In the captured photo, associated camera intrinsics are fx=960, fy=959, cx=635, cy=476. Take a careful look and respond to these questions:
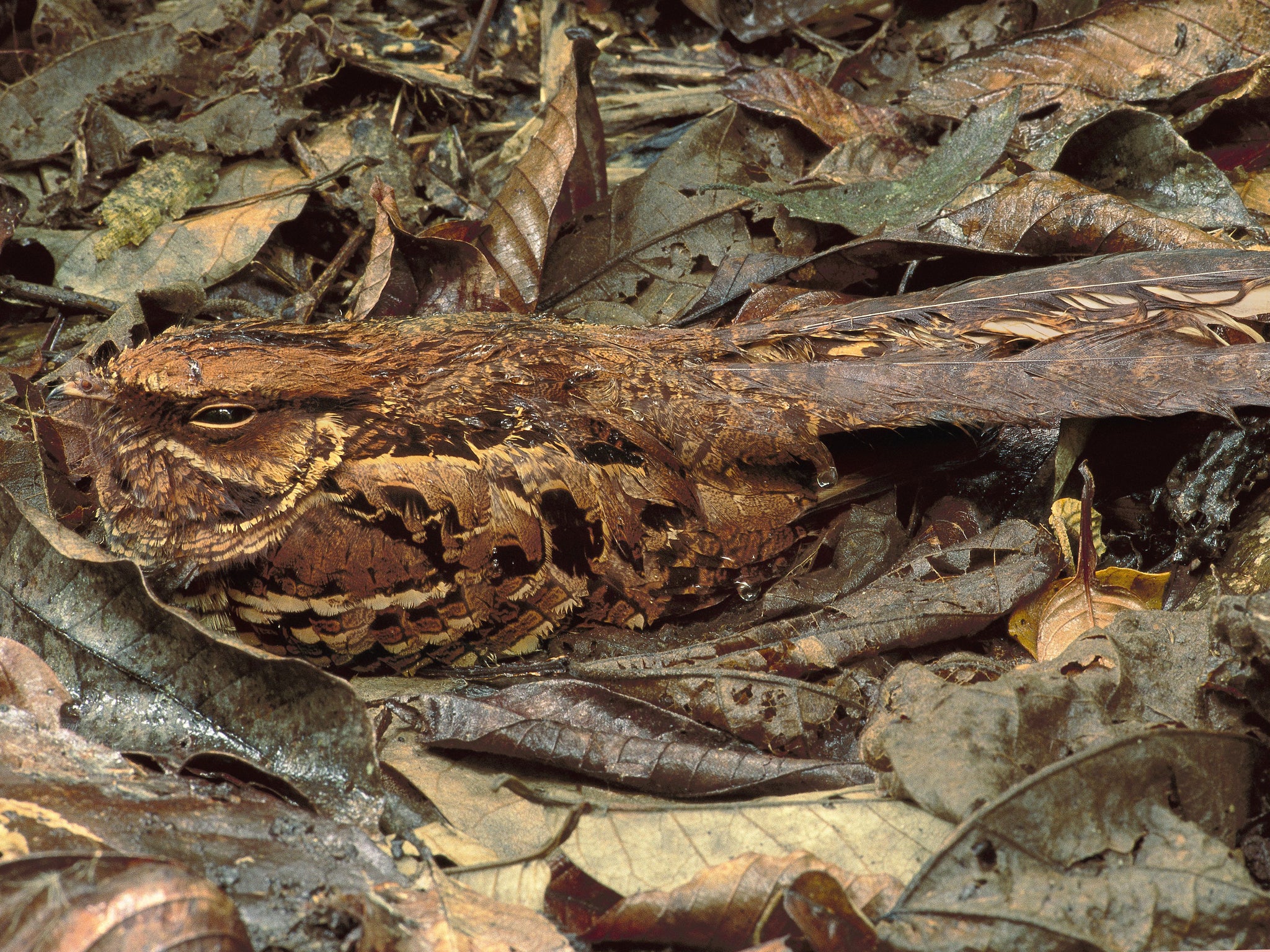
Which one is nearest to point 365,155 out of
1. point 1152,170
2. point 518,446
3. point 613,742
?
point 518,446

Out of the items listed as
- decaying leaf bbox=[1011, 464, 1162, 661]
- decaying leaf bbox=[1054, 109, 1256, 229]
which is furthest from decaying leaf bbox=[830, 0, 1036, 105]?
decaying leaf bbox=[1011, 464, 1162, 661]

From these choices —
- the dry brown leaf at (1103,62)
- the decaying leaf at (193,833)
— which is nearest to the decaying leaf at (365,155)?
the dry brown leaf at (1103,62)

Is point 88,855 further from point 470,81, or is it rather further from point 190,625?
point 470,81

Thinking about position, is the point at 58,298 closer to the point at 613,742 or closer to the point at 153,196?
the point at 153,196

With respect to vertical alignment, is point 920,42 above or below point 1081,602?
above

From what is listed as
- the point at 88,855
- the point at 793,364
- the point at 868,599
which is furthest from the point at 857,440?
the point at 88,855

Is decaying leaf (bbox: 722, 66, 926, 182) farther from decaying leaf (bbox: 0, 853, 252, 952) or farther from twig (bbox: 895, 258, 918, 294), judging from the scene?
decaying leaf (bbox: 0, 853, 252, 952)
